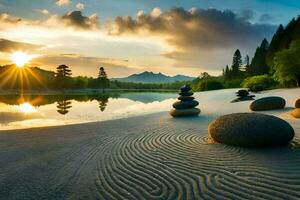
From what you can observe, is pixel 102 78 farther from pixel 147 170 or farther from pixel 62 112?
pixel 147 170

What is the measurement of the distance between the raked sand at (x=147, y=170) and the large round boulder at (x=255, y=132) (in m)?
0.28

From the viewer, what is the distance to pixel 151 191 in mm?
5746

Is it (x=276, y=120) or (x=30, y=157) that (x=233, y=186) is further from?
(x=30, y=157)

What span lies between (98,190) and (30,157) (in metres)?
3.85

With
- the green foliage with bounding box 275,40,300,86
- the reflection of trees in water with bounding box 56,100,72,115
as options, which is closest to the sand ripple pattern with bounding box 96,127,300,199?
the reflection of trees in water with bounding box 56,100,72,115

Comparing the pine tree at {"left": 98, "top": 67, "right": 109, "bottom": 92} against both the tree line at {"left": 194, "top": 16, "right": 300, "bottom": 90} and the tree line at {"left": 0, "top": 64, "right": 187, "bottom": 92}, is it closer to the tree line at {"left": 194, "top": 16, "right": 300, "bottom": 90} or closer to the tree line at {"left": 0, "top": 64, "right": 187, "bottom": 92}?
the tree line at {"left": 0, "top": 64, "right": 187, "bottom": 92}

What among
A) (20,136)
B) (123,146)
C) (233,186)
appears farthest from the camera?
(20,136)

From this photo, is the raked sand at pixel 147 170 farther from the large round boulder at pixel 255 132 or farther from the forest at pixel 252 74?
the forest at pixel 252 74

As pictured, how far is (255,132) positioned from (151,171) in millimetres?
3652

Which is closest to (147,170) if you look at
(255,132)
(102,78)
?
(255,132)

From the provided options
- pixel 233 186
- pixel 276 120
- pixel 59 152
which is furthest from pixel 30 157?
pixel 276 120

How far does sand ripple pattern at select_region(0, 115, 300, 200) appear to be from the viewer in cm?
566

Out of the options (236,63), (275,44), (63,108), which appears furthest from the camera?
(236,63)

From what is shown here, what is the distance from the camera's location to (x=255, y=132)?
344 inches
